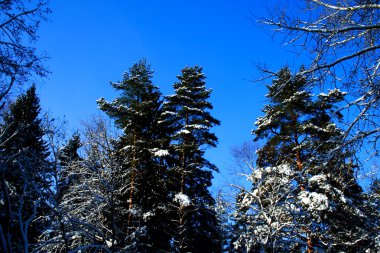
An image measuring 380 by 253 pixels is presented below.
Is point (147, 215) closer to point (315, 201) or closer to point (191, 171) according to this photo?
point (191, 171)

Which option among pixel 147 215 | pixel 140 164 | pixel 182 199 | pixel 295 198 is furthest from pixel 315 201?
pixel 140 164

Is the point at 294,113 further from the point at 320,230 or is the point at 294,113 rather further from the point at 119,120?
the point at 119,120

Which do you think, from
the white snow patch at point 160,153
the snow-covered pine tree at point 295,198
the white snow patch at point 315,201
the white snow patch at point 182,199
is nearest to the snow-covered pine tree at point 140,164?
the white snow patch at point 160,153

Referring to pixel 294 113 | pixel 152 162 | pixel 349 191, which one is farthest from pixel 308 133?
pixel 152 162

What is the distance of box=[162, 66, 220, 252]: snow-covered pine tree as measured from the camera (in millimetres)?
15859

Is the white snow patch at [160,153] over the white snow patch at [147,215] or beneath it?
over

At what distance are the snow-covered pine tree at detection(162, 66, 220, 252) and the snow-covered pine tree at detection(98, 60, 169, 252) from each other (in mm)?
818

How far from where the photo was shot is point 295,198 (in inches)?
553

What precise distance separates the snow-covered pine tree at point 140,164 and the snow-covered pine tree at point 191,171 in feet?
2.68

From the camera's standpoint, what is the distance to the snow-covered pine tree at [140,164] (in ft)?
48.3

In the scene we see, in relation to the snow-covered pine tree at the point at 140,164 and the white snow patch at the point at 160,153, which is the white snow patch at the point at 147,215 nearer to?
the snow-covered pine tree at the point at 140,164

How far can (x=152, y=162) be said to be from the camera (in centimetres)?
1720

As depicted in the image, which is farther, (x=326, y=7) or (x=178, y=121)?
(x=178, y=121)

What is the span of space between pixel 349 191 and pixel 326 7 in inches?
546
